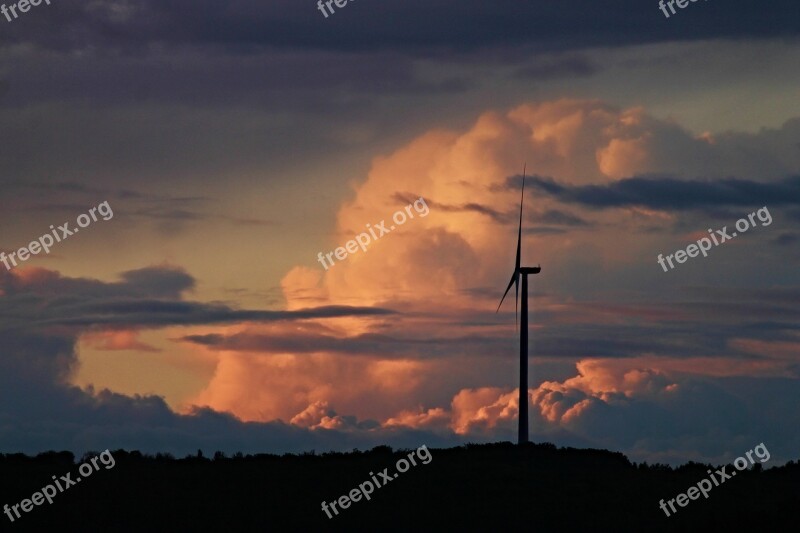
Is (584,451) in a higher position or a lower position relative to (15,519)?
higher

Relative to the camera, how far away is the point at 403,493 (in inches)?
2938

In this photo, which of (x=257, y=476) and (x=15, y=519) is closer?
(x=15, y=519)

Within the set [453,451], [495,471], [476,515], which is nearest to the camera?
[476,515]

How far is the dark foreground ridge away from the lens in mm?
66688

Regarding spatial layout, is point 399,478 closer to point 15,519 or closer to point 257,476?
point 257,476

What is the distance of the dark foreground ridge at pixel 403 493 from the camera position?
66688mm

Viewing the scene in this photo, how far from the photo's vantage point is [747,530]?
64.2 m

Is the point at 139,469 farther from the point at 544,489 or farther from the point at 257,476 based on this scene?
the point at 544,489

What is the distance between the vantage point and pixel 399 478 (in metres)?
78.3

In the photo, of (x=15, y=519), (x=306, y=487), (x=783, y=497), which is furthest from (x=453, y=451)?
(x=15, y=519)

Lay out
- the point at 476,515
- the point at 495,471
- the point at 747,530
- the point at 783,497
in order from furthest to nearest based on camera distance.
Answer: the point at 495,471
the point at 783,497
the point at 476,515
the point at 747,530

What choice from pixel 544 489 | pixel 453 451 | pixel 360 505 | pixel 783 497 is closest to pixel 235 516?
pixel 360 505

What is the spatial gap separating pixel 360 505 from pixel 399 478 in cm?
732

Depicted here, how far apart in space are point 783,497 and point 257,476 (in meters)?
27.5
